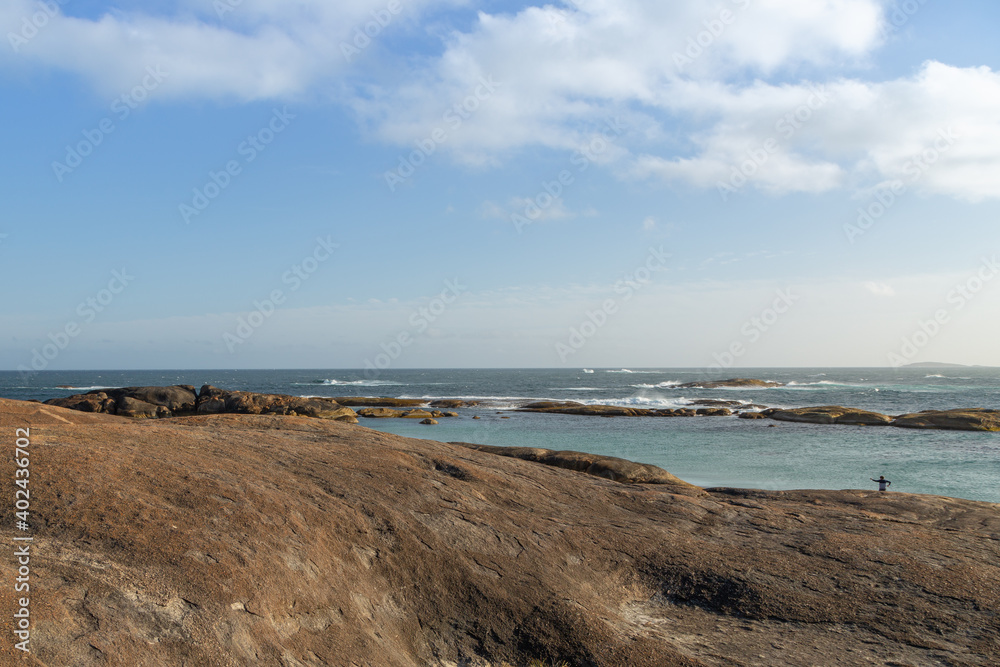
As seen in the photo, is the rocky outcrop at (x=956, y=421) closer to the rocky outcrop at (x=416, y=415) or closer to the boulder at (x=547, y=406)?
the boulder at (x=547, y=406)

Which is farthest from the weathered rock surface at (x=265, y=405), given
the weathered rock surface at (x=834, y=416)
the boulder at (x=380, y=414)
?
the weathered rock surface at (x=834, y=416)

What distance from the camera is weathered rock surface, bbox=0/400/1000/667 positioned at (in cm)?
582

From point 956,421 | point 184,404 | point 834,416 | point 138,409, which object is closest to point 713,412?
point 834,416

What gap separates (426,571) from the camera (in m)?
7.85

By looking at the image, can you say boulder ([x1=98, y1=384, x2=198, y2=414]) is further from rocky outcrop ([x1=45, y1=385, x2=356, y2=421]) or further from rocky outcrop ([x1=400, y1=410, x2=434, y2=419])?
rocky outcrop ([x1=400, y1=410, x2=434, y2=419])

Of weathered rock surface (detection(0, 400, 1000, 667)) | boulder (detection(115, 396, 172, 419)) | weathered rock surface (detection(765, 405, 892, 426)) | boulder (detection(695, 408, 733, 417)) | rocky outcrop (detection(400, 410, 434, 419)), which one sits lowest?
rocky outcrop (detection(400, 410, 434, 419))

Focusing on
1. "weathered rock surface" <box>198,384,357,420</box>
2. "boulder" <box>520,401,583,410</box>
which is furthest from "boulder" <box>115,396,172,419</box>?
"boulder" <box>520,401,583,410</box>

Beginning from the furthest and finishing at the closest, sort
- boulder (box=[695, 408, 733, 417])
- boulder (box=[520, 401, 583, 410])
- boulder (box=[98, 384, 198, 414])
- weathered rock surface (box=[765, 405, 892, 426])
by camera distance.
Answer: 1. boulder (box=[520, 401, 583, 410])
2. boulder (box=[695, 408, 733, 417])
3. weathered rock surface (box=[765, 405, 892, 426])
4. boulder (box=[98, 384, 198, 414])

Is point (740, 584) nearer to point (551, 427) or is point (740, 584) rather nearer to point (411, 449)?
point (411, 449)

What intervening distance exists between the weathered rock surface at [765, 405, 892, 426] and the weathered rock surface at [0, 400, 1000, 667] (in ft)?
136

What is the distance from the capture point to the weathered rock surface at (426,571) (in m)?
5.82

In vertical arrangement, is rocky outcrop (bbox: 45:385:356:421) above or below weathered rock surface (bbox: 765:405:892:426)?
above

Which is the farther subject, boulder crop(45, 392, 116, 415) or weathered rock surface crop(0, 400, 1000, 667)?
boulder crop(45, 392, 116, 415)

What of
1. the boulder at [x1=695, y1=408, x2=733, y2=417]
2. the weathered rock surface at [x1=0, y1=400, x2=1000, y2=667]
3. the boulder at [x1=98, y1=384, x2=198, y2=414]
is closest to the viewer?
the weathered rock surface at [x1=0, y1=400, x2=1000, y2=667]
